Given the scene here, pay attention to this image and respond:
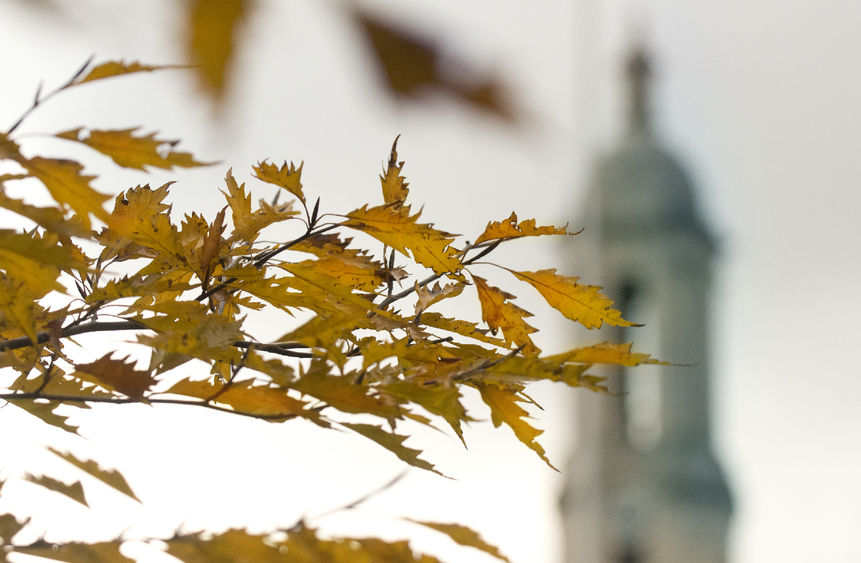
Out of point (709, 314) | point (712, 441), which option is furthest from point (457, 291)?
point (712, 441)

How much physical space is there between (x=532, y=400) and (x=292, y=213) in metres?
0.10

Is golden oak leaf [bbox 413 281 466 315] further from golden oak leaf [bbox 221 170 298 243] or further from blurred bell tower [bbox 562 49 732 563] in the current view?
blurred bell tower [bbox 562 49 732 563]

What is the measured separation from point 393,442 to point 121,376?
0.08 meters

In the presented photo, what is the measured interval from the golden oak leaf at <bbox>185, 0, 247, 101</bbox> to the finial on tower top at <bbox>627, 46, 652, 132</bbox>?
9309 mm

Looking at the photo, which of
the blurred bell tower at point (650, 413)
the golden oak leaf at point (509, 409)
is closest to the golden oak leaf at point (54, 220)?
the golden oak leaf at point (509, 409)

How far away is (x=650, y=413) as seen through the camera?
8477 millimetres

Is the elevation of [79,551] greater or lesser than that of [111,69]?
lesser

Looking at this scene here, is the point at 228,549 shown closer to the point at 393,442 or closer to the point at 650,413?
the point at 393,442

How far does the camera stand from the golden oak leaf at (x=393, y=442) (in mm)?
257

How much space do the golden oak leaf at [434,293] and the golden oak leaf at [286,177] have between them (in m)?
0.05

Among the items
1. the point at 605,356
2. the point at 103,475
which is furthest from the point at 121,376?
the point at 605,356

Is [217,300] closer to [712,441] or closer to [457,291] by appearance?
[457,291]

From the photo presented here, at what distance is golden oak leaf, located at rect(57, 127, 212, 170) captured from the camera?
0.23 meters

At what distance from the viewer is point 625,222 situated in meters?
8.45
